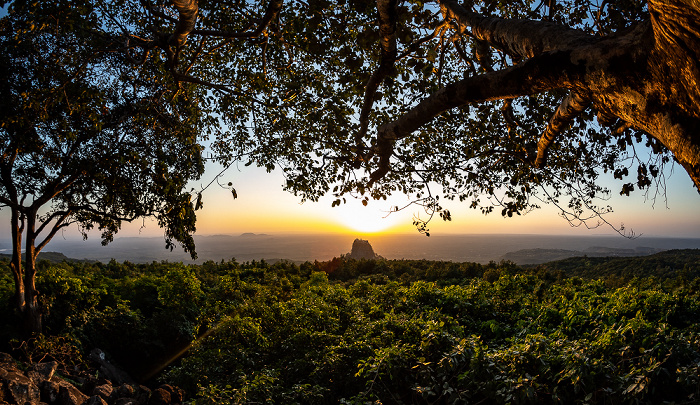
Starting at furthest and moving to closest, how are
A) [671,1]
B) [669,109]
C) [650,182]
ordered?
[650,182] < [669,109] < [671,1]

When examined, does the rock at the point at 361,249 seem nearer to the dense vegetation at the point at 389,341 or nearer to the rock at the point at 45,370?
the dense vegetation at the point at 389,341

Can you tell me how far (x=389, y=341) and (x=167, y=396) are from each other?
340 cm

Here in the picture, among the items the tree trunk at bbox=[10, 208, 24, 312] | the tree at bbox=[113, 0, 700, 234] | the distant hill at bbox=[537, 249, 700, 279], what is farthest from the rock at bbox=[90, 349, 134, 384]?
the distant hill at bbox=[537, 249, 700, 279]

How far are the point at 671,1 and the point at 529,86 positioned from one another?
1117 mm

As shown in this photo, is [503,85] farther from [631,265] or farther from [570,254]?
[570,254]

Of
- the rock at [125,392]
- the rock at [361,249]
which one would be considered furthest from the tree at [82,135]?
the rock at [361,249]

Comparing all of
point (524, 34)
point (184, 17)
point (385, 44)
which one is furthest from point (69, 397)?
point (524, 34)

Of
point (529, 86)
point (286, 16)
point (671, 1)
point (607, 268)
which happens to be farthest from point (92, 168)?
point (607, 268)

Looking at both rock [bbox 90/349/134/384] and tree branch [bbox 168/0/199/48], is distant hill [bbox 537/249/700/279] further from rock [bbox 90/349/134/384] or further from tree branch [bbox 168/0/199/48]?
tree branch [bbox 168/0/199/48]

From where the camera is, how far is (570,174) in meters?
6.41

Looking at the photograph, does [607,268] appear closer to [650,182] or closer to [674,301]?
[674,301]

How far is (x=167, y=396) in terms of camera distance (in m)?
4.60

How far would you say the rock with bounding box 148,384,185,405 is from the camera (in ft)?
14.8

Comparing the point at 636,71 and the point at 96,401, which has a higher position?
the point at 636,71
